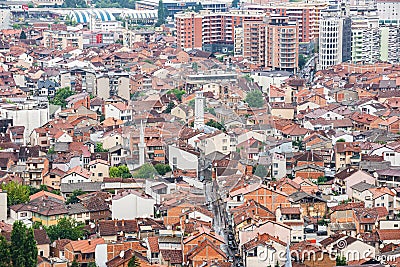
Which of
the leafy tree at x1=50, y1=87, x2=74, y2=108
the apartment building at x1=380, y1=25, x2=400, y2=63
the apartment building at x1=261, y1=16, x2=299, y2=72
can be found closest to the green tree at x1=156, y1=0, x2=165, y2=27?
the apartment building at x1=380, y1=25, x2=400, y2=63

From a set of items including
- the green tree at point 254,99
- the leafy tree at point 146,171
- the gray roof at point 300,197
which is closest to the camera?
the gray roof at point 300,197

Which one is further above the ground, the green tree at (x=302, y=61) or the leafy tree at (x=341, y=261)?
the leafy tree at (x=341, y=261)

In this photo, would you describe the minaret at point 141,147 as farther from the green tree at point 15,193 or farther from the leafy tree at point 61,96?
the leafy tree at point 61,96

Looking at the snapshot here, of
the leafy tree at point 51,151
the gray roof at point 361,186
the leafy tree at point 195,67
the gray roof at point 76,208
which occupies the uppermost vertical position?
the leafy tree at point 195,67

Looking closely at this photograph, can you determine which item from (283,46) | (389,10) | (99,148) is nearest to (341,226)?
(99,148)

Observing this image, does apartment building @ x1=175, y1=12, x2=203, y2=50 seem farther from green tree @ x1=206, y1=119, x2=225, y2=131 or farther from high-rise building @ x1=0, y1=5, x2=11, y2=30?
green tree @ x1=206, y1=119, x2=225, y2=131

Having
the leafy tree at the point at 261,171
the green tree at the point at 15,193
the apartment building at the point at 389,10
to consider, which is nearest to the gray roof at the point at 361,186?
the leafy tree at the point at 261,171

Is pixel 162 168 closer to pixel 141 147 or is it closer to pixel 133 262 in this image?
pixel 141 147
